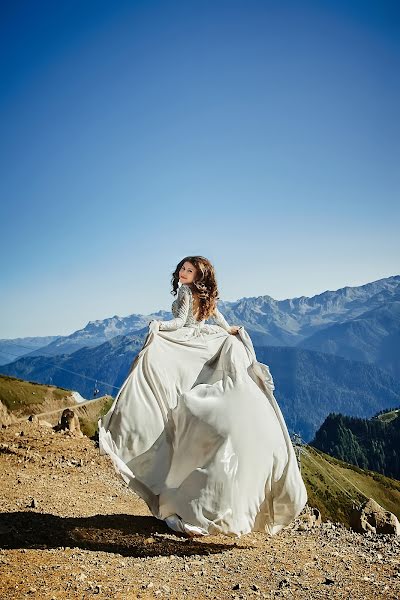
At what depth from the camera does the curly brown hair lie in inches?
408

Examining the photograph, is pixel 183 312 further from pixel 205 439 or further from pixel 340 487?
pixel 340 487

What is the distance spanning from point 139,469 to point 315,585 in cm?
336

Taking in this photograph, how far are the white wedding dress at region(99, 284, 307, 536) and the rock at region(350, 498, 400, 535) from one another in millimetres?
7252

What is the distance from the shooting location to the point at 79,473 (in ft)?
54.4

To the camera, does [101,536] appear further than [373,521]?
No

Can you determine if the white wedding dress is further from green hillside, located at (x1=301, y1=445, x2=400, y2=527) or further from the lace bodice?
green hillside, located at (x1=301, y1=445, x2=400, y2=527)

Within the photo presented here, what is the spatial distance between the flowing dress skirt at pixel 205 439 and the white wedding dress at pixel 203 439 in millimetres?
16

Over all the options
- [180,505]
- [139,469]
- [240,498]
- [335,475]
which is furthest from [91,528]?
[335,475]

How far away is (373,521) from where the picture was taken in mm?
15156

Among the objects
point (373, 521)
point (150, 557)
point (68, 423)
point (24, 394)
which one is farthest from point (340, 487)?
point (150, 557)

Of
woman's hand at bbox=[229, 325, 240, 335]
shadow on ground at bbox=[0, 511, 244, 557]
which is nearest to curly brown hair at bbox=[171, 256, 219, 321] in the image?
woman's hand at bbox=[229, 325, 240, 335]

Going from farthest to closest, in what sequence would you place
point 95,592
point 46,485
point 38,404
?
point 38,404, point 46,485, point 95,592

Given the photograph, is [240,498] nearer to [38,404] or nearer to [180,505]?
[180,505]

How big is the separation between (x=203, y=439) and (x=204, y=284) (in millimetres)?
3130
